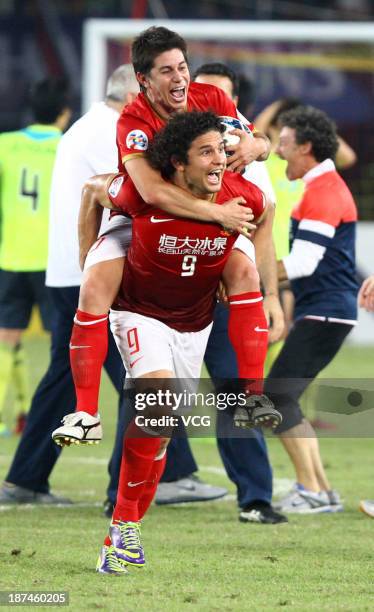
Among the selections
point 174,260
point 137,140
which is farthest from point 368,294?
point 137,140

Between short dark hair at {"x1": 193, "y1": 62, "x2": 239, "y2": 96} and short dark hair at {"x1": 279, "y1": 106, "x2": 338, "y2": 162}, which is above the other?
short dark hair at {"x1": 193, "y1": 62, "x2": 239, "y2": 96}

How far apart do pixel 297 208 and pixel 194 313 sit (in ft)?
6.93

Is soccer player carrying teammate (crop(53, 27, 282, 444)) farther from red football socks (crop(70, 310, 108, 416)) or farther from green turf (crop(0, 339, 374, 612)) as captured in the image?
green turf (crop(0, 339, 374, 612))

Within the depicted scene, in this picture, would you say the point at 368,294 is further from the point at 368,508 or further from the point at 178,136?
the point at 178,136

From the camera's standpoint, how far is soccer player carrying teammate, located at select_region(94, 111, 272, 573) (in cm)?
526

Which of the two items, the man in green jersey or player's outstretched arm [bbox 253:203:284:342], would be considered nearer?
player's outstretched arm [bbox 253:203:284:342]

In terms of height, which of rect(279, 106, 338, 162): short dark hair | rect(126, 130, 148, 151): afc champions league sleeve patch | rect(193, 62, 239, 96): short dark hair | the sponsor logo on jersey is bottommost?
the sponsor logo on jersey

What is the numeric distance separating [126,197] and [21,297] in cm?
470

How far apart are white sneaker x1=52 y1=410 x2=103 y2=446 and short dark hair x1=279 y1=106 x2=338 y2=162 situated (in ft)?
8.99

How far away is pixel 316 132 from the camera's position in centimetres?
752

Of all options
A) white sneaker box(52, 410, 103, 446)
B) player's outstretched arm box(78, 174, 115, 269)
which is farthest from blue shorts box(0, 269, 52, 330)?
white sneaker box(52, 410, 103, 446)

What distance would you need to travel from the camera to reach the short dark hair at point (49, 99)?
9547mm

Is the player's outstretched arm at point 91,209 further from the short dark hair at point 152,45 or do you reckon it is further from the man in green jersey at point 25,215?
the man in green jersey at point 25,215

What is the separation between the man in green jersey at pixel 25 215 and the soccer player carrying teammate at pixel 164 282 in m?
4.25
